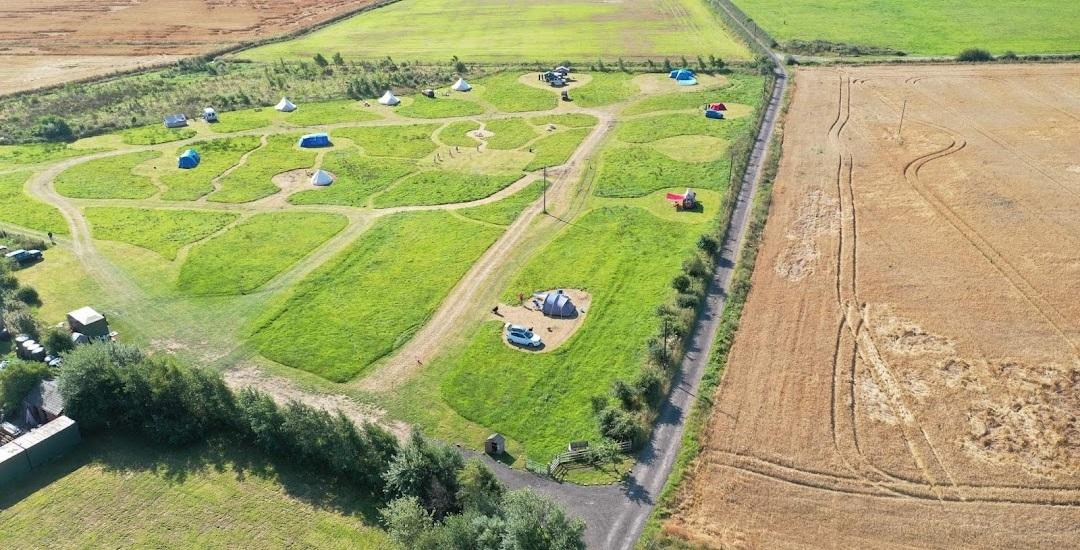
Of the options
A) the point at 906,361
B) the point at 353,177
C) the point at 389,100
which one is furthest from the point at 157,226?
the point at 906,361

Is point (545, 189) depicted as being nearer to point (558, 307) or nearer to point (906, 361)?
point (558, 307)

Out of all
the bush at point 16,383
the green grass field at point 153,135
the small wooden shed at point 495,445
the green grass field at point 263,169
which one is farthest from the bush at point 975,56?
the bush at point 16,383

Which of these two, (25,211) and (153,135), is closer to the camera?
(25,211)

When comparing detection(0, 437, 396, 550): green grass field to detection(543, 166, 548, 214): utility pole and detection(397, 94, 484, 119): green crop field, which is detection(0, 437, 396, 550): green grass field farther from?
detection(397, 94, 484, 119): green crop field

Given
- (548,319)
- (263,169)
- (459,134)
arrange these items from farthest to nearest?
(459,134) → (263,169) → (548,319)

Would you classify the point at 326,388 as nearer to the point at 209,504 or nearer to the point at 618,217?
the point at 209,504
